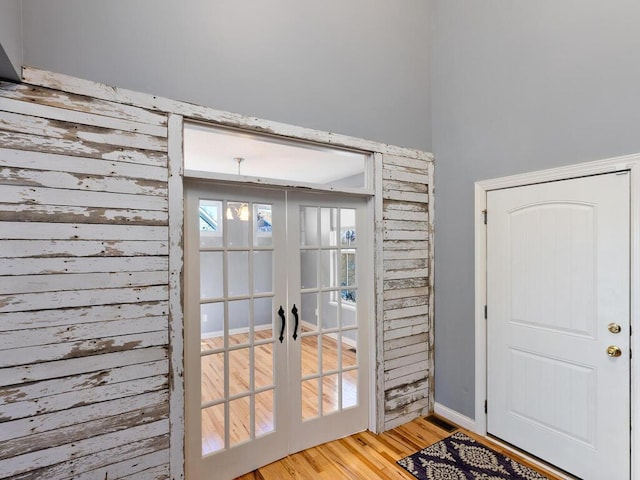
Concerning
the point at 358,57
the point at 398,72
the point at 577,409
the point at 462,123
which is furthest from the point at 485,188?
the point at 577,409

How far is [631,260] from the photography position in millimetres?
1808

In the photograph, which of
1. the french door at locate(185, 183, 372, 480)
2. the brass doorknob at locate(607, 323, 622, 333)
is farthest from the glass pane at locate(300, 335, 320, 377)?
the brass doorknob at locate(607, 323, 622, 333)

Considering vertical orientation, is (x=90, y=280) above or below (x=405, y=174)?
below

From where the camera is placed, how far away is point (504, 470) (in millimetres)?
2127

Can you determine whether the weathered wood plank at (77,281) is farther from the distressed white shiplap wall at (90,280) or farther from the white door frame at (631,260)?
the white door frame at (631,260)

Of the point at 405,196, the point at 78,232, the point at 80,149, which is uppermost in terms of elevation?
the point at 80,149

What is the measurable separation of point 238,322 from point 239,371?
318 mm

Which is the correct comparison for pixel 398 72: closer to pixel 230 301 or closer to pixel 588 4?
pixel 588 4

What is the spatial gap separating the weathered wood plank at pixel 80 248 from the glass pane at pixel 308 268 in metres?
0.94

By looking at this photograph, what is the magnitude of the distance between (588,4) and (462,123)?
0.95 metres

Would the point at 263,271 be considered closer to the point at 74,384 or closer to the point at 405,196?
the point at 74,384

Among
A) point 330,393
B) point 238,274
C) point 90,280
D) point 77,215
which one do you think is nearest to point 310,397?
point 330,393

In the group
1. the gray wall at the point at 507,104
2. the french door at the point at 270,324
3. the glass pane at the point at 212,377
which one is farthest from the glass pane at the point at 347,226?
the glass pane at the point at 212,377

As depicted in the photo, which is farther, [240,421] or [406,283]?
[406,283]
